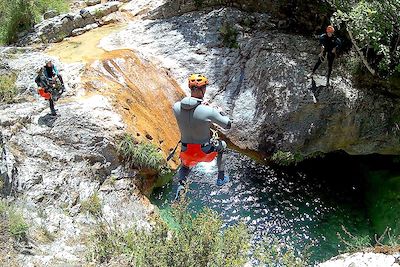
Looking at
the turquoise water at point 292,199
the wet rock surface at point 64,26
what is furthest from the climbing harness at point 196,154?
the wet rock surface at point 64,26

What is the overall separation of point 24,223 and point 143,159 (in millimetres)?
3731

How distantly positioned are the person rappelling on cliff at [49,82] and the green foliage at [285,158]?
5.72 m

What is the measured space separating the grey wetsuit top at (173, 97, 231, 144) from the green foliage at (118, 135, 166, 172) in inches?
149

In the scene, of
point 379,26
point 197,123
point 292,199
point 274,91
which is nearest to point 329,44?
point 379,26

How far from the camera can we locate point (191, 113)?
620 centimetres

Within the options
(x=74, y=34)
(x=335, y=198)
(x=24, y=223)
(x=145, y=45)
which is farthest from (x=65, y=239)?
(x=74, y=34)

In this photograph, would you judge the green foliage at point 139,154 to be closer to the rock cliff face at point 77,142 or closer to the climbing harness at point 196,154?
the rock cliff face at point 77,142

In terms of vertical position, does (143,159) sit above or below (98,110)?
below

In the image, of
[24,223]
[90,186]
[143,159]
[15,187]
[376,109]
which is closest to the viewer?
[24,223]

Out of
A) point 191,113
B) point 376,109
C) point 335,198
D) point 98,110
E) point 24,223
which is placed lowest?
point 335,198

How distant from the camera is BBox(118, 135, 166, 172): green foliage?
10.1 metres

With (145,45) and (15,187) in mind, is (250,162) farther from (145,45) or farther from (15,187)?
(15,187)

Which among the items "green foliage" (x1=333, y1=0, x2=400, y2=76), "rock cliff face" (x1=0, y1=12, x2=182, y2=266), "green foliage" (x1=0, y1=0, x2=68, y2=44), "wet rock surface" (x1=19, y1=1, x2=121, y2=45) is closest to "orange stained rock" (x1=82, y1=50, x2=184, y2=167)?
"rock cliff face" (x1=0, y1=12, x2=182, y2=266)

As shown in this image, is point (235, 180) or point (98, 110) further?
point (235, 180)
